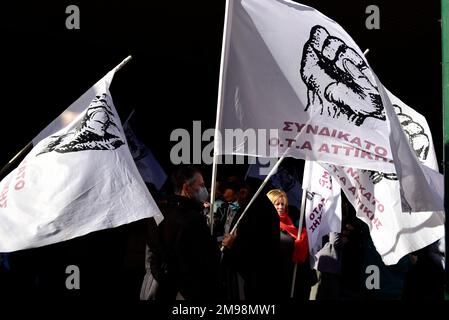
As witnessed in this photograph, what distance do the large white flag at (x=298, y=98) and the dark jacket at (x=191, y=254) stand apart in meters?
0.60

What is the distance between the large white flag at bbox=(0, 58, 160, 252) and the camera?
6293 mm

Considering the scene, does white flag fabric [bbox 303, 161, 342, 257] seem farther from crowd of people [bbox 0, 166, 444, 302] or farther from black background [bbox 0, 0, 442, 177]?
black background [bbox 0, 0, 442, 177]

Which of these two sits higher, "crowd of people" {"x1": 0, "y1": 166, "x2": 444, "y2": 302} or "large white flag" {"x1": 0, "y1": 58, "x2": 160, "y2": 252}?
"large white flag" {"x1": 0, "y1": 58, "x2": 160, "y2": 252}

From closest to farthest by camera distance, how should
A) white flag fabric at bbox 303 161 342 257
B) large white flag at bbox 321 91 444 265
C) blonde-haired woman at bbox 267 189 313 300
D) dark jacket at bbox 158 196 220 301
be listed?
dark jacket at bbox 158 196 220 301 < large white flag at bbox 321 91 444 265 < white flag fabric at bbox 303 161 342 257 < blonde-haired woman at bbox 267 189 313 300

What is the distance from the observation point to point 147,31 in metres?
13.6

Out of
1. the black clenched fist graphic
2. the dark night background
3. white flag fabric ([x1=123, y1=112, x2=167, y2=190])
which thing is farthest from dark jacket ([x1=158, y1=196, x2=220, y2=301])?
the dark night background

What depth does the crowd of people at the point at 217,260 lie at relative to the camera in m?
6.64

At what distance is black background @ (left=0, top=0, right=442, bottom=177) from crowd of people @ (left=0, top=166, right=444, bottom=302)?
9.00 ft

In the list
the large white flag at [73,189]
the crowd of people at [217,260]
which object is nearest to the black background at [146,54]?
the crowd of people at [217,260]

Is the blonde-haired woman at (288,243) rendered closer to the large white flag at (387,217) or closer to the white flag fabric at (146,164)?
the large white flag at (387,217)

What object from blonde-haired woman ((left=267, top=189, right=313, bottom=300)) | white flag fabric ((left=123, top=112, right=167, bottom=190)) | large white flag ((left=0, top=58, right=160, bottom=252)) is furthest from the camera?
white flag fabric ((left=123, top=112, right=167, bottom=190))

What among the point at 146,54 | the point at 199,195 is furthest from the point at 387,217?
the point at 146,54

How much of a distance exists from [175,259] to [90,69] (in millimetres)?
7597

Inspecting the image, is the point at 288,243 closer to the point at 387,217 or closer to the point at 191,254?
the point at 387,217
